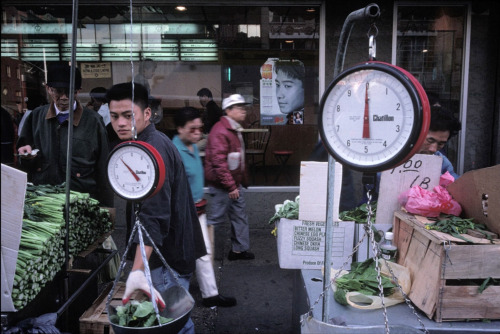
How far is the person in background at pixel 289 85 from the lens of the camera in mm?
6965

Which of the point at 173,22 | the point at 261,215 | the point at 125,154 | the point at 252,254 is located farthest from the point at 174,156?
the point at 173,22

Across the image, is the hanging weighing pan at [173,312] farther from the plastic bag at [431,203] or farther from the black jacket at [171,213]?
the plastic bag at [431,203]

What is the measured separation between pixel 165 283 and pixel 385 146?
1549 mm

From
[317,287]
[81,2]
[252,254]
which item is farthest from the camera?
[81,2]

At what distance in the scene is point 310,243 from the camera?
297cm

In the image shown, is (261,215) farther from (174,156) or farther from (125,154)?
(125,154)

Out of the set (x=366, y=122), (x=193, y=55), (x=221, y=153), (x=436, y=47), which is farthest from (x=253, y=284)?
(x=436, y=47)

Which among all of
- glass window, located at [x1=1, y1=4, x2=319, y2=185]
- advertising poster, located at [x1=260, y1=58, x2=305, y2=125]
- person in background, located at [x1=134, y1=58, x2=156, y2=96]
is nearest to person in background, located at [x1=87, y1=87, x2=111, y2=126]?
glass window, located at [x1=1, y1=4, x2=319, y2=185]

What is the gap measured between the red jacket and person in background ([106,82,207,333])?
7.23 feet

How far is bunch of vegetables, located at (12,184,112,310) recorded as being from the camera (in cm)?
224

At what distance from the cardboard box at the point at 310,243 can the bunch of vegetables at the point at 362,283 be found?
288 millimetres

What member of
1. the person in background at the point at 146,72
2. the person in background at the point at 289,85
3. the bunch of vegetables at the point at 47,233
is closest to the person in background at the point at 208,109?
the person in background at the point at 146,72

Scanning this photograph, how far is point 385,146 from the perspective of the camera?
1.68 meters

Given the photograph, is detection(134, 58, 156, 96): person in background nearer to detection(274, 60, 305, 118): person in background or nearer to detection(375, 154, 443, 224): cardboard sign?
detection(274, 60, 305, 118): person in background
